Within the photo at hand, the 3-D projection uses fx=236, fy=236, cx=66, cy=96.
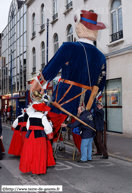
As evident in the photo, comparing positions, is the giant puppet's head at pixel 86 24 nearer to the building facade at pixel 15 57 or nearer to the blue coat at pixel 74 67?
the blue coat at pixel 74 67

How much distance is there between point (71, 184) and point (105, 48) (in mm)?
9535

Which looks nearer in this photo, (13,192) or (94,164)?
(13,192)

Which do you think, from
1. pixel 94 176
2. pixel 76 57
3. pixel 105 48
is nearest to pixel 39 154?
pixel 94 176

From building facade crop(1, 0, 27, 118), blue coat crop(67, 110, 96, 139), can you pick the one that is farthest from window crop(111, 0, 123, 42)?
building facade crop(1, 0, 27, 118)

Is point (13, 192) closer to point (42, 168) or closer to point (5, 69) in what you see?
point (42, 168)

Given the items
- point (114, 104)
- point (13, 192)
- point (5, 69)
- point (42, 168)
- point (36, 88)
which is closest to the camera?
point (13, 192)

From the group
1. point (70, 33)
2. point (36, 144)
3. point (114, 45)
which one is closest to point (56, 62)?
point (36, 144)

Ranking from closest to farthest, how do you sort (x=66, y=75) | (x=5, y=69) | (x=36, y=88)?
(x=36, y=88), (x=66, y=75), (x=5, y=69)

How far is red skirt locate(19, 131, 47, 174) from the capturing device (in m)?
4.86

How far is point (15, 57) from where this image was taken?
30281 mm

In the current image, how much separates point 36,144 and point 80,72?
1.97 metres

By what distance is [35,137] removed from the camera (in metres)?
4.98

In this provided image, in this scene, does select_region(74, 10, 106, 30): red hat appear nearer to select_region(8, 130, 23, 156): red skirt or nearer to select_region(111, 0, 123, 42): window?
select_region(8, 130, 23, 156): red skirt

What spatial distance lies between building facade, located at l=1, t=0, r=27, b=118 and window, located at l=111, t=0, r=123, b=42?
1258 cm
